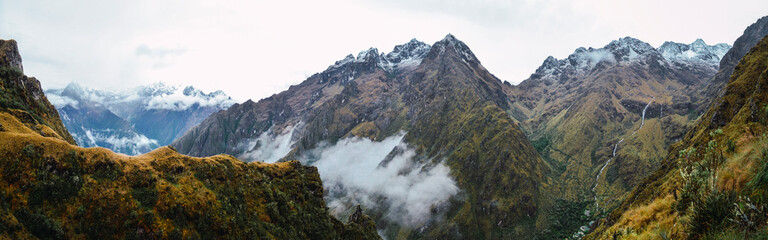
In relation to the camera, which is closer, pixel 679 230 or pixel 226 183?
pixel 679 230

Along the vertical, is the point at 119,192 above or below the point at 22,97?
below

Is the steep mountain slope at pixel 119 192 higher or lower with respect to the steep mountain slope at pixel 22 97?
lower

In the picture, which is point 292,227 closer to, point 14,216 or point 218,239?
point 218,239

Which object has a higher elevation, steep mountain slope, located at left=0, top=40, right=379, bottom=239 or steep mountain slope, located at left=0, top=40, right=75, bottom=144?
steep mountain slope, located at left=0, top=40, right=75, bottom=144

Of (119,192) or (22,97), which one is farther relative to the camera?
(22,97)

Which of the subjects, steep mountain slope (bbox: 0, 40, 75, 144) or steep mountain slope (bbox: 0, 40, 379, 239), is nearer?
steep mountain slope (bbox: 0, 40, 379, 239)

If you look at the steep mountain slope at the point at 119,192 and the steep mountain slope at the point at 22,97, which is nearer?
the steep mountain slope at the point at 119,192

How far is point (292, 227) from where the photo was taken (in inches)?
3366

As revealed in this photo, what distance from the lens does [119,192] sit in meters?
54.4

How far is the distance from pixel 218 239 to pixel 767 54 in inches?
8152

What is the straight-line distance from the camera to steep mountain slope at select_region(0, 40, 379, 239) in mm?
45719

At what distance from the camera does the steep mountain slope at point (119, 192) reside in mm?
45719

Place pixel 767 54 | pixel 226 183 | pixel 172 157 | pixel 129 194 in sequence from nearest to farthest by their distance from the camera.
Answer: pixel 129 194
pixel 172 157
pixel 226 183
pixel 767 54

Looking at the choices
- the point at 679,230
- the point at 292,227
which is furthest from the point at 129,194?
the point at 679,230
